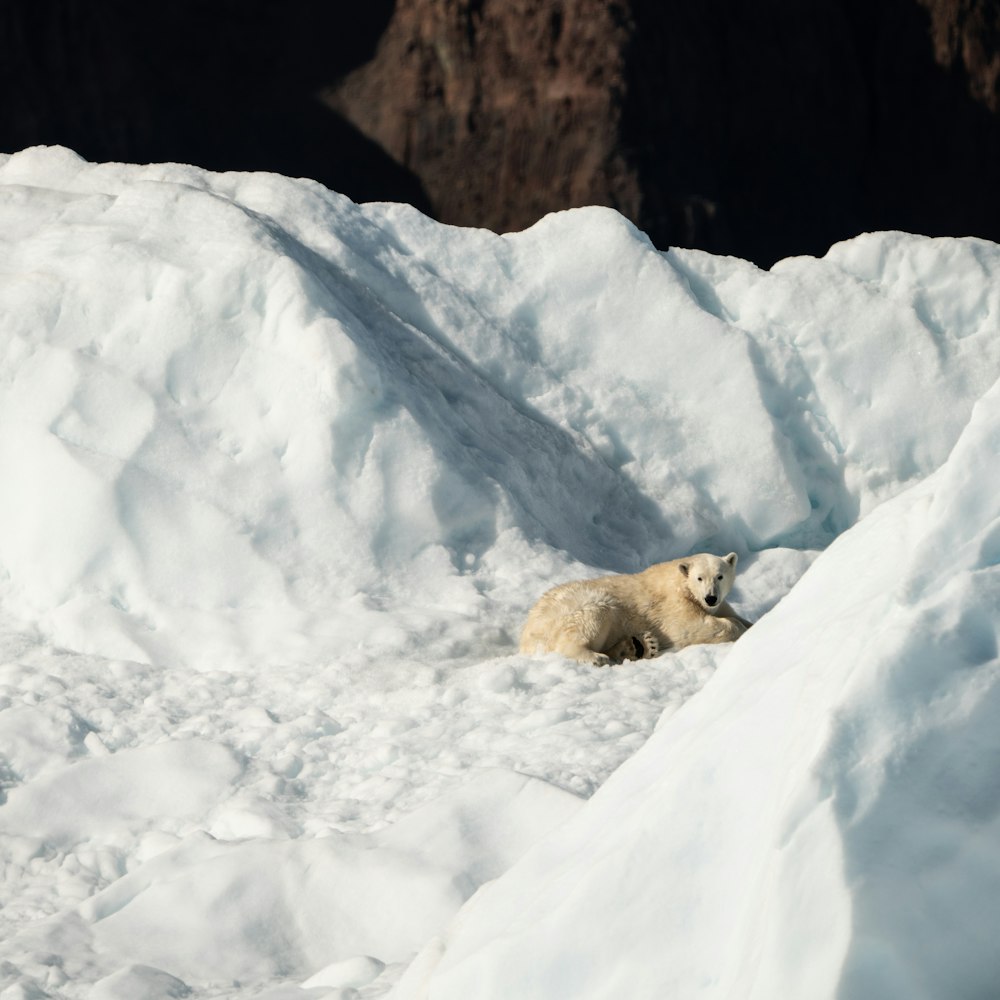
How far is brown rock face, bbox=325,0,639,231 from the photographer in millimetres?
16391

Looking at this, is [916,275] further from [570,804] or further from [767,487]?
[570,804]

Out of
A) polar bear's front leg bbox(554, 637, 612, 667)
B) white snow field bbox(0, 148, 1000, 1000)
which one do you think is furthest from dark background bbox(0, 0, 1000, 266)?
polar bear's front leg bbox(554, 637, 612, 667)

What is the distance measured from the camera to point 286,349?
6938 mm

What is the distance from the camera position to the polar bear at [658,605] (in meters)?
6.25

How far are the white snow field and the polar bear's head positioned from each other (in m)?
0.57

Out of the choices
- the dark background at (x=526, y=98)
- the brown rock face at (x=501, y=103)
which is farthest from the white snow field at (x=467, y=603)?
the dark background at (x=526, y=98)

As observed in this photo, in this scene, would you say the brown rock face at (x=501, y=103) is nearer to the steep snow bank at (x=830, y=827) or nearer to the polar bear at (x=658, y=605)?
the polar bear at (x=658, y=605)

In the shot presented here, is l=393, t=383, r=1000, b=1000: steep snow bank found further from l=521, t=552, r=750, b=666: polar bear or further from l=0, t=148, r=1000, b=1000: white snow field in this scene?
l=521, t=552, r=750, b=666: polar bear

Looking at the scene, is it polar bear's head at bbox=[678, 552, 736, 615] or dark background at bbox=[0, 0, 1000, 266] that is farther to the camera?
dark background at bbox=[0, 0, 1000, 266]

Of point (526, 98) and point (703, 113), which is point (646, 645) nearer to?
point (526, 98)

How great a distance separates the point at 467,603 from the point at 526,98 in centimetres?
1145

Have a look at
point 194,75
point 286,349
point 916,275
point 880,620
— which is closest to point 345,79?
point 194,75

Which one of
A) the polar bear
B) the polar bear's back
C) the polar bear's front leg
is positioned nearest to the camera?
the polar bear's front leg

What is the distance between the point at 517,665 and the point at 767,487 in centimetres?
316
